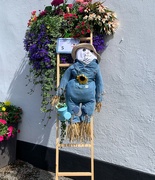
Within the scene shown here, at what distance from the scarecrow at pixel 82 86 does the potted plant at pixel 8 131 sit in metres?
1.28

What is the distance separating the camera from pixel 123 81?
122 inches

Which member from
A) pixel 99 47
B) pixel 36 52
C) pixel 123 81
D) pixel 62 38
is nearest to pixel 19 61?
pixel 36 52

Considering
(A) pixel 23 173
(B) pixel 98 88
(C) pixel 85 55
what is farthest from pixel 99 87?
(A) pixel 23 173

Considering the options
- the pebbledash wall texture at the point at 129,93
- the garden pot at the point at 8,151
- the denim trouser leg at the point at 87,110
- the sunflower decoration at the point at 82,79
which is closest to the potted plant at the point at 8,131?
the garden pot at the point at 8,151

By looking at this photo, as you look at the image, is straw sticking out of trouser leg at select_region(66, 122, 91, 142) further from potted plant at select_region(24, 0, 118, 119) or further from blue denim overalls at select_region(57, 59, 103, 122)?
potted plant at select_region(24, 0, 118, 119)

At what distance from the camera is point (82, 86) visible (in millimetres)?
2801

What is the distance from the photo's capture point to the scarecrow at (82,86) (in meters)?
2.81

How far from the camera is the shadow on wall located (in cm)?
386

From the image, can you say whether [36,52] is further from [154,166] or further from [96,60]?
[154,166]

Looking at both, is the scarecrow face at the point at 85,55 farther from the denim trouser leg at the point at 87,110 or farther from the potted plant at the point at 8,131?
the potted plant at the point at 8,131

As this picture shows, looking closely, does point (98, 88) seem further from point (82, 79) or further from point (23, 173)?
point (23, 173)

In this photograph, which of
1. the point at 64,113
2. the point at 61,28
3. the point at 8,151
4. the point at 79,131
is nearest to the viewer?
the point at 64,113

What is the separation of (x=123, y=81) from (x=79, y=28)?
80 cm

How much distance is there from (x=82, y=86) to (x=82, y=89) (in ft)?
0.11
